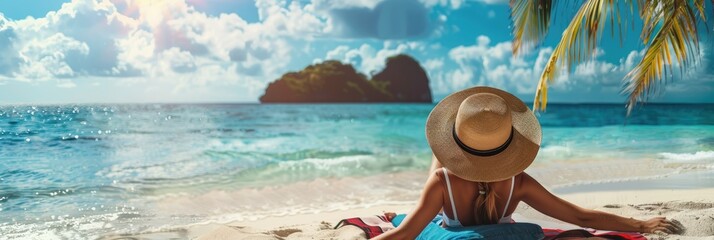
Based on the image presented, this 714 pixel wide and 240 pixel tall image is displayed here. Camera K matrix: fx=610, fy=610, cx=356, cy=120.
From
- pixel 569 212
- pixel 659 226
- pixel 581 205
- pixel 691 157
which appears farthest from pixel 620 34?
pixel 691 157

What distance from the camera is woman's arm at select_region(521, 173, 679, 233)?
2.21 metres

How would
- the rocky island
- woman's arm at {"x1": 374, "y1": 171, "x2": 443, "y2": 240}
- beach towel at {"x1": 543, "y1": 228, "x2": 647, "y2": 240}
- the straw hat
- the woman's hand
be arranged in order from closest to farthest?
the straw hat
woman's arm at {"x1": 374, "y1": 171, "x2": 443, "y2": 240}
beach towel at {"x1": 543, "y1": 228, "x2": 647, "y2": 240}
the woman's hand
the rocky island

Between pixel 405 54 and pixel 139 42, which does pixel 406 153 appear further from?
pixel 405 54

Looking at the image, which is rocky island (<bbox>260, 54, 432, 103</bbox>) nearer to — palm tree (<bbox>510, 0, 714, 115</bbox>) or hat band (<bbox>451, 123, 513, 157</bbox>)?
palm tree (<bbox>510, 0, 714, 115</bbox>)

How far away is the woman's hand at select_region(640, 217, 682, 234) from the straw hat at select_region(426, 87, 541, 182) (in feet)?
2.45

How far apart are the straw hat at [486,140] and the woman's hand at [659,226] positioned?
2.45ft

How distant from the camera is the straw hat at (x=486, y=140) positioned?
1970 mm

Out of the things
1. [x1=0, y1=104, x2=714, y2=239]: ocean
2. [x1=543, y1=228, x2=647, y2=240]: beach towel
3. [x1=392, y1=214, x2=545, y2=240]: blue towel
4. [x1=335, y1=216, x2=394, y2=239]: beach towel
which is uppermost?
[x1=392, y1=214, x2=545, y2=240]: blue towel

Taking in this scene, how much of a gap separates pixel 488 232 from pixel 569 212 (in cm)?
34

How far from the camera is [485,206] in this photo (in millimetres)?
2225

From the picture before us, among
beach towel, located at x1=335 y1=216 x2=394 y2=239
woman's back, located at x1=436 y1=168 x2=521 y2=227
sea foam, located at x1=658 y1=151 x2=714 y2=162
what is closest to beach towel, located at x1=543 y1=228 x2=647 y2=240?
woman's back, located at x1=436 y1=168 x2=521 y2=227

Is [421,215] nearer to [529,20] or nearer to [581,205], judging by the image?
[581,205]

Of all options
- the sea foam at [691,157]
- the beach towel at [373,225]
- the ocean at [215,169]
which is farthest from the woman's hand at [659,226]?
the sea foam at [691,157]

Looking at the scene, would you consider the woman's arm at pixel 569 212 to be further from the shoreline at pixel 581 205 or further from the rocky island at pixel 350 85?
the rocky island at pixel 350 85
